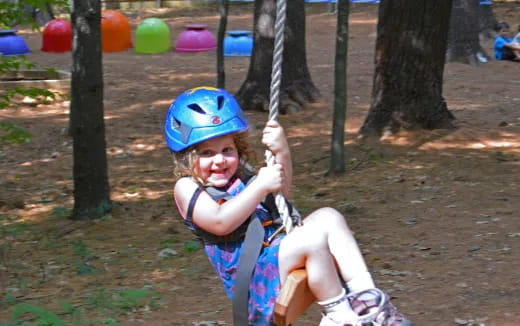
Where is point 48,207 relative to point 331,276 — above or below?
below

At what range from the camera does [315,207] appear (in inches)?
305

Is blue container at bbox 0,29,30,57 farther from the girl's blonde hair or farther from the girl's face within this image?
the girl's face

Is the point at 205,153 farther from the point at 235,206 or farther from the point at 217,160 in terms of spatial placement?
the point at 235,206

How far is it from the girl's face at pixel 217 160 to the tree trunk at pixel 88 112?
4433 millimetres

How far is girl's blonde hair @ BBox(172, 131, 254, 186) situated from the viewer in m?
3.57

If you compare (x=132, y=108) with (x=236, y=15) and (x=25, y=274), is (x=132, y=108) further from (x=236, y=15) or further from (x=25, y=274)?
(x=236, y=15)

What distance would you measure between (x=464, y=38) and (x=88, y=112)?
8.99 meters

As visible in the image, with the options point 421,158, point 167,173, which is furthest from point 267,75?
point 421,158

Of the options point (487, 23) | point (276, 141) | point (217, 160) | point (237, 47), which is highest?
point (276, 141)

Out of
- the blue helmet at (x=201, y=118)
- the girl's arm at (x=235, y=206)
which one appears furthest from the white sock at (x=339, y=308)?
the blue helmet at (x=201, y=118)

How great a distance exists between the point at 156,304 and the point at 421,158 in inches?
158

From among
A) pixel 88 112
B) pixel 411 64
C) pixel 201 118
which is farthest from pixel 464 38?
pixel 201 118

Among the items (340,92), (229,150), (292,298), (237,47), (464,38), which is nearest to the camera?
(292,298)

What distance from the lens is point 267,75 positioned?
1155 centimetres
